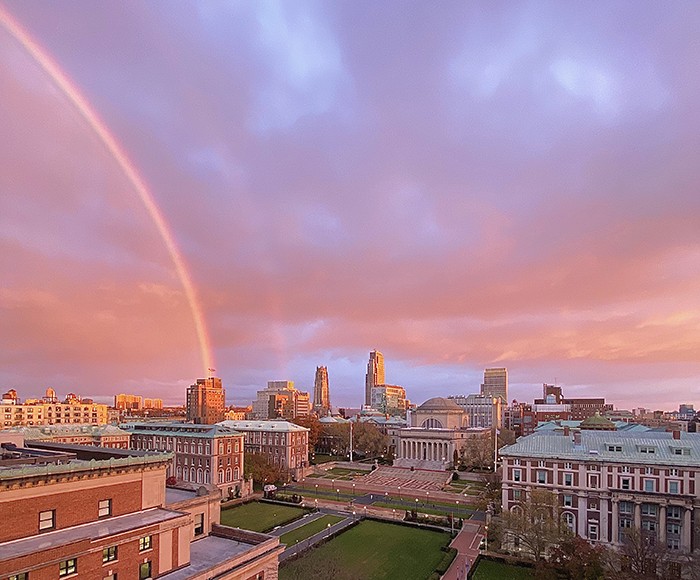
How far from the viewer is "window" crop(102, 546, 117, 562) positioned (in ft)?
78.6

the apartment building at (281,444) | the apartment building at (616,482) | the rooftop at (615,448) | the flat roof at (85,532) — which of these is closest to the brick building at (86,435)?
the apartment building at (281,444)

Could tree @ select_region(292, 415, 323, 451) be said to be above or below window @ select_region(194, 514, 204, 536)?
below

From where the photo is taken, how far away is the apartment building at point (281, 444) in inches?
4104

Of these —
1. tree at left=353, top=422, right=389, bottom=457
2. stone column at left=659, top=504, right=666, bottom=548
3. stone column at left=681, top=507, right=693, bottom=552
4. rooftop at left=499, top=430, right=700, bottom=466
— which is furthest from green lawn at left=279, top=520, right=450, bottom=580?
tree at left=353, top=422, right=389, bottom=457

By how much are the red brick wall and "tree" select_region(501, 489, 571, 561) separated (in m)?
39.5

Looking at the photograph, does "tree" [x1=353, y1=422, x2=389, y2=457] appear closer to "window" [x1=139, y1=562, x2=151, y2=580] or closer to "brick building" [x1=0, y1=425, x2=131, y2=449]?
"brick building" [x1=0, y1=425, x2=131, y2=449]

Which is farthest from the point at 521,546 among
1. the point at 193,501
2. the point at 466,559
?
the point at 193,501

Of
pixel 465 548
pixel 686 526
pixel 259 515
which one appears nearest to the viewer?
pixel 686 526

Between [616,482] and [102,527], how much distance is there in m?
53.9

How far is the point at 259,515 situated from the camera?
70875 mm

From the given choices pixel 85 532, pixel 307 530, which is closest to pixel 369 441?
pixel 307 530

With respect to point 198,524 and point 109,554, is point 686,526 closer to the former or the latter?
point 198,524

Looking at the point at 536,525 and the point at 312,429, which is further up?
the point at 536,525

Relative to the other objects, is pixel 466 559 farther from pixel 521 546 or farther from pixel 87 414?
pixel 87 414
